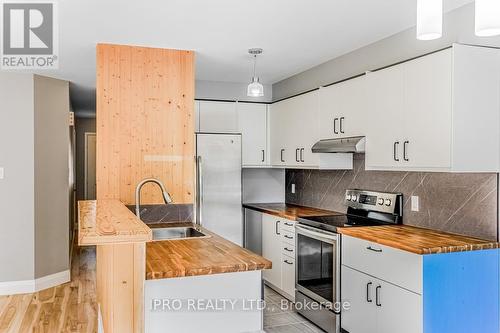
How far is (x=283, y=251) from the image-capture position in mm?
4453

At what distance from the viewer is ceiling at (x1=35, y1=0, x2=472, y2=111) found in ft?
9.06

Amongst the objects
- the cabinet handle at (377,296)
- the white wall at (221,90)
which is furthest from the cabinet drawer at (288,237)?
the white wall at (221,90)

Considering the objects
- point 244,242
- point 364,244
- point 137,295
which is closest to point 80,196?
point 244,242

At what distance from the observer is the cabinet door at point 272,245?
4.58 m

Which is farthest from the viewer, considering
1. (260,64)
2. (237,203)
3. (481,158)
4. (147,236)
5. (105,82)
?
(237,203)

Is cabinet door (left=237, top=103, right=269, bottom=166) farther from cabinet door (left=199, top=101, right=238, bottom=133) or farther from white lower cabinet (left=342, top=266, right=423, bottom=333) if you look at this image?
white lower cabinet (left=342, top=266, right=423, bottom=333)

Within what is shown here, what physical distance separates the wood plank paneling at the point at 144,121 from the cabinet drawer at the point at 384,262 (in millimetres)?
1461

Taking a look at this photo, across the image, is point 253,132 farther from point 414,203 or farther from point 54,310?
point 54,310

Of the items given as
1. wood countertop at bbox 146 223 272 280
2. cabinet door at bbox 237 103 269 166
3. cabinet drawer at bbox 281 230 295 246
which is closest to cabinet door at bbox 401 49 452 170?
wood countertop at bbox 146 223 272 280

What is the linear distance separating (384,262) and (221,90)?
9.97 ft

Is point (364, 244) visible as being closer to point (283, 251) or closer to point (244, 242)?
point (283, 251)

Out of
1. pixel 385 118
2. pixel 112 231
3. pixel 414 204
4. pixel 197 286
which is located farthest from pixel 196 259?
pixel 414 204

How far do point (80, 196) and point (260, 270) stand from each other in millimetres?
7692

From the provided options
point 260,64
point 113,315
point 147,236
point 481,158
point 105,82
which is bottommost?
point 113,315
